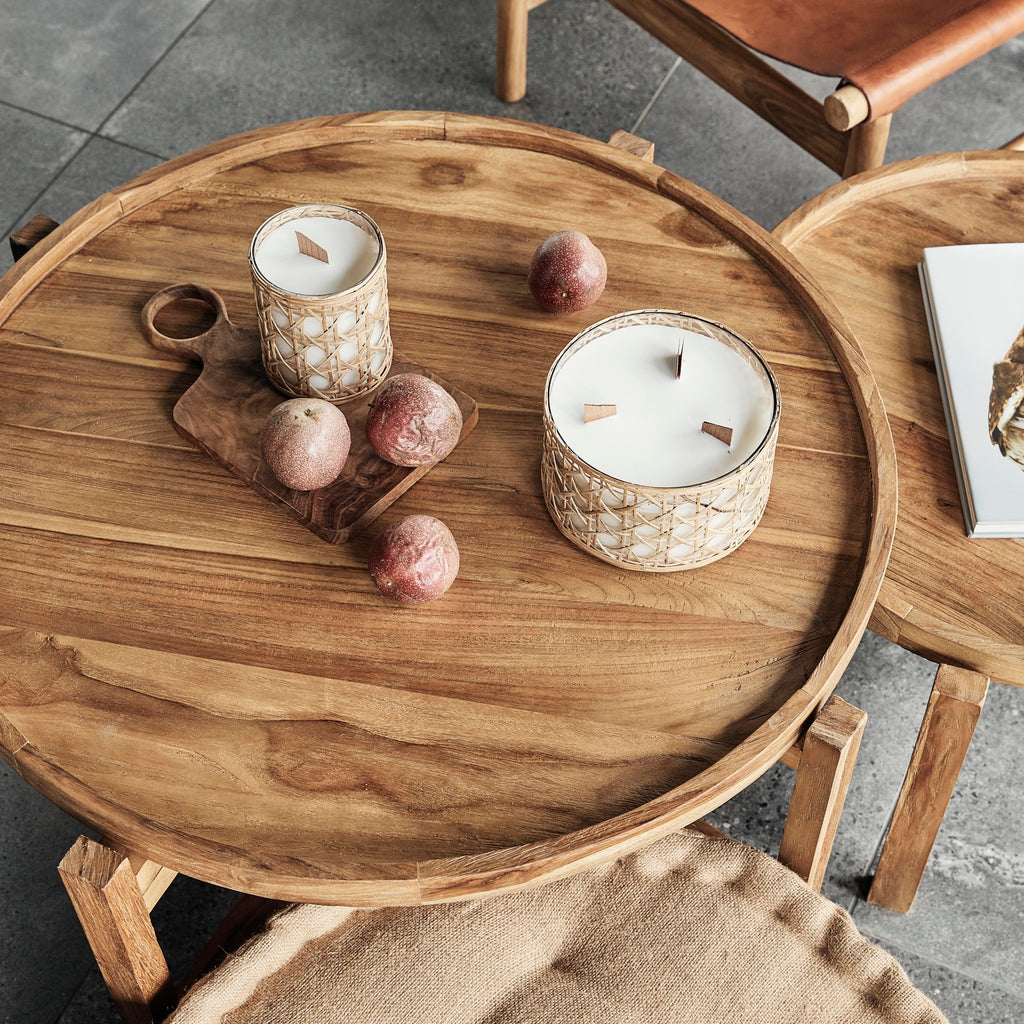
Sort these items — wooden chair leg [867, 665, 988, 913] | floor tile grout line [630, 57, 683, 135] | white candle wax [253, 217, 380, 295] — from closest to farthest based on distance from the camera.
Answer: white candle wax [253, 217, 380, 295], wooden chair leg [867, 665, 988, 913], floor tile grout line [630, 57, 683, 135]

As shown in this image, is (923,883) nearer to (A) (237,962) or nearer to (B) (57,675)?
(A) (237,962)

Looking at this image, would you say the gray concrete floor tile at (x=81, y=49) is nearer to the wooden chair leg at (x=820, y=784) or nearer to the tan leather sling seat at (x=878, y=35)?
the tan leather sling seat at (x=878, y=35)

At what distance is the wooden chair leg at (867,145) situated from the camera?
60.8 inches

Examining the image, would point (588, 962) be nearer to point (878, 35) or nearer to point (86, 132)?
point (878, 35)

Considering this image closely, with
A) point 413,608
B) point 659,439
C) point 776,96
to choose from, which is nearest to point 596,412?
point 659,439

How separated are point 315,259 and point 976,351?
0.68 m

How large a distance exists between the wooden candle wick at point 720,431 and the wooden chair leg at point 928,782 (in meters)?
0.34

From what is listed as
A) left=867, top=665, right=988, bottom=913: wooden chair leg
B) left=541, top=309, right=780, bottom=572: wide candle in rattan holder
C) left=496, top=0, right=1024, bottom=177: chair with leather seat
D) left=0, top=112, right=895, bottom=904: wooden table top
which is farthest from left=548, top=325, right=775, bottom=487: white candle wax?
left=496, top=0, right=1024, bottom=177: chair with leather seat

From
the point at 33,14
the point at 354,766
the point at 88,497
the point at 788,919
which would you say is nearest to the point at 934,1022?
the point at 788,919

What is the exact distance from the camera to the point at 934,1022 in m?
0.87

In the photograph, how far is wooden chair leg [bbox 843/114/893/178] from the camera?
1.54m

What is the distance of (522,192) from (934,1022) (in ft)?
2.68

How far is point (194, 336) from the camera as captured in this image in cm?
105

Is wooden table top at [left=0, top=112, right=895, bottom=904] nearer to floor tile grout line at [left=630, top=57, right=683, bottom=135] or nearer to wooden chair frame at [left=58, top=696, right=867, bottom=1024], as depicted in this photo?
wooden chair frame at [left=58, top=696, right=867, bottom=1024]
